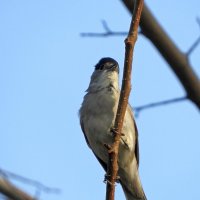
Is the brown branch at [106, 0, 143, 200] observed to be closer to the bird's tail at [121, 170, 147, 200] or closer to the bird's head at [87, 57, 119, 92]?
the bird's head at [87, 57, 119, 92]

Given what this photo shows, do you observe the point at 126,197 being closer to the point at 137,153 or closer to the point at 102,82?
the point at 137,153

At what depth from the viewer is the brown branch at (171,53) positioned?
321cm

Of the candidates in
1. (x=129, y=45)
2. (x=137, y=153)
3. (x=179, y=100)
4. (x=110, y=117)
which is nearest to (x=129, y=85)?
(x=129, y=45)

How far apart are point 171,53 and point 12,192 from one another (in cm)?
147

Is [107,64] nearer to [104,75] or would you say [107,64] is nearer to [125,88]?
[104,75]

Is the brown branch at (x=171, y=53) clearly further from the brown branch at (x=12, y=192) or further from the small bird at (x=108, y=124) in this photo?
the small bird at (x=108, y=124)

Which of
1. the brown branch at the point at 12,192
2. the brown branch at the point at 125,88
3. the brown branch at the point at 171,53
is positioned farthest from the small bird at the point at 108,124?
the brown branch at the point at 12,192

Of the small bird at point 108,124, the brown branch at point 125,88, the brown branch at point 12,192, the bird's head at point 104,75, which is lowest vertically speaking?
the brown branch at point 12,192

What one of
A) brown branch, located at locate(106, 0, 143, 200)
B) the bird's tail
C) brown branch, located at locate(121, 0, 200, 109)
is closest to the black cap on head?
the bird's tail

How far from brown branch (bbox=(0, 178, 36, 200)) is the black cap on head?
3310 mm

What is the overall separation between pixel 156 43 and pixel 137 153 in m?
2.70

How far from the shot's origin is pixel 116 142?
11.2 feet

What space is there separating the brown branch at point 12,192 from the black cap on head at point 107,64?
10.9 ft

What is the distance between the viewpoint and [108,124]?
5.32 metres
